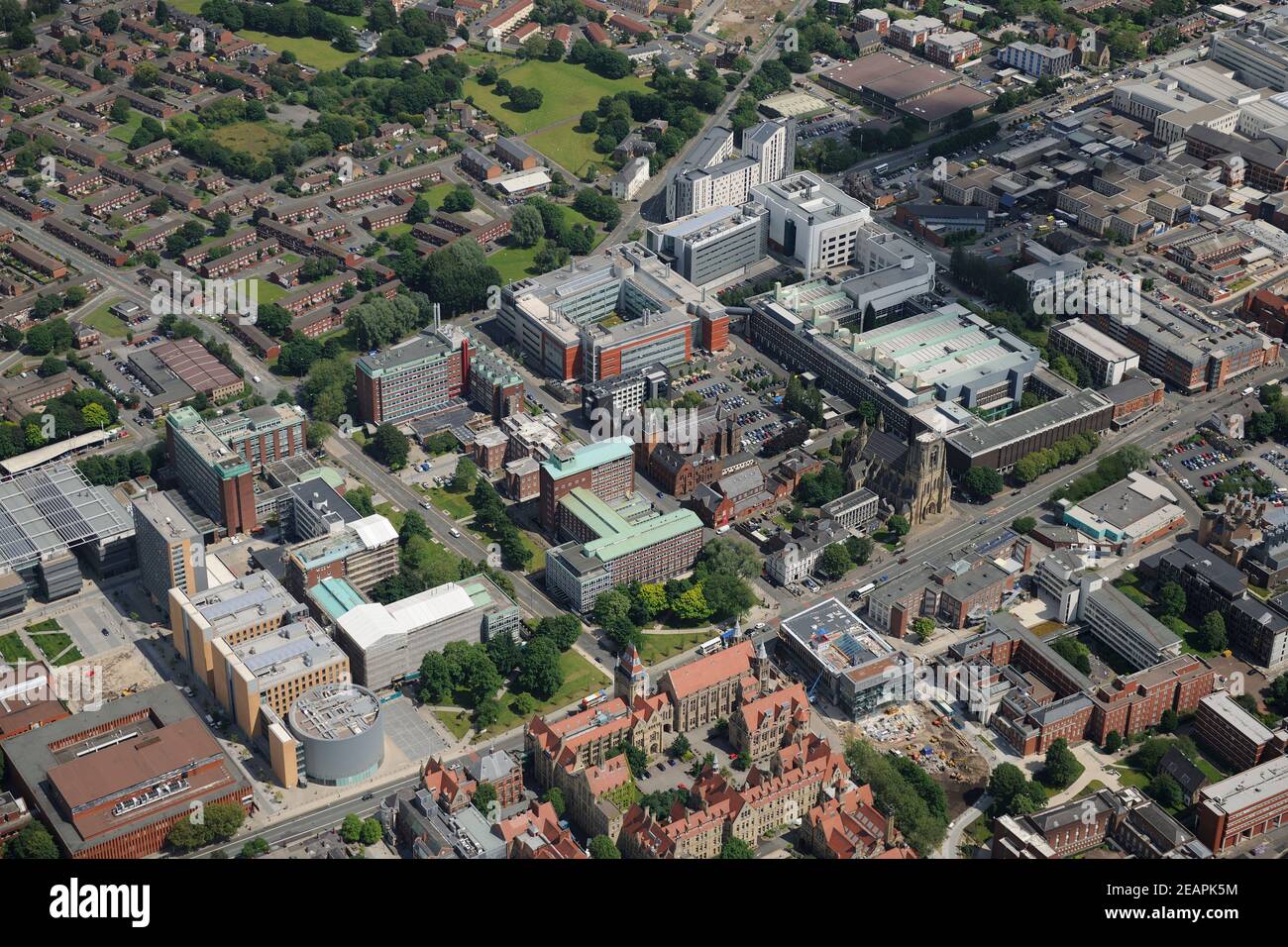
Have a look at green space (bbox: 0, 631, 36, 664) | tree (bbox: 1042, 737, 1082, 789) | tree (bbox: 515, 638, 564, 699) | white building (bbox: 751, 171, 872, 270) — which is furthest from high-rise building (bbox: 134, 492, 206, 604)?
white building (bbox: 751, 171, 872, 270)

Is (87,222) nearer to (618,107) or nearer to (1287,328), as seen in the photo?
(618,107)

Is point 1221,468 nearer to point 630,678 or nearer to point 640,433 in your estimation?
point 640,433

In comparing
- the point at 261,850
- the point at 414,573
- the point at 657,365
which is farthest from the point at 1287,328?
the point at 261,850

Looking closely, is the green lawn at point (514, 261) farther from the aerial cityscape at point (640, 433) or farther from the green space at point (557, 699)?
the green space at point (557, 699)

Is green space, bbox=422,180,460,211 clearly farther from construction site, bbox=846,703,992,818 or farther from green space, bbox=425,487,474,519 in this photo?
construction site, bbox=846,703,992,818

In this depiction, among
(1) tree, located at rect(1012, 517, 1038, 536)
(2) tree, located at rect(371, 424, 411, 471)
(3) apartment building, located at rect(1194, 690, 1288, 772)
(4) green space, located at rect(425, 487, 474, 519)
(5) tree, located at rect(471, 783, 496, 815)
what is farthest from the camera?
(2) tree, located at rect(371, 424, 411, 471)

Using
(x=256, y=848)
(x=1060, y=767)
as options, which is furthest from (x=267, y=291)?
(x=1060, y=767)
